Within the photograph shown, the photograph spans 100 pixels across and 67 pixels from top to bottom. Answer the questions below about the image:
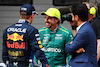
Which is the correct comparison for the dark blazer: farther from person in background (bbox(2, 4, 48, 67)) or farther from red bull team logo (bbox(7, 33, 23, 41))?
red bull team logo (bbox(7, 33, 23, 41))

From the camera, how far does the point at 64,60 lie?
411cm

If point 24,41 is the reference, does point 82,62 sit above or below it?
below

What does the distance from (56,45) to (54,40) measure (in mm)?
113

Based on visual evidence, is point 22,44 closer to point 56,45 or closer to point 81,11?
point 56,45

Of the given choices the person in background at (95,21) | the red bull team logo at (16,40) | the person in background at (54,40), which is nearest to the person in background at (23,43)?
the red bull team logo at (16,40)

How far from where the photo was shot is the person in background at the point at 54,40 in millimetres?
4027

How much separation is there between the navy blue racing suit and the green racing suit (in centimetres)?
74

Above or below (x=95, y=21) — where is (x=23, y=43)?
below

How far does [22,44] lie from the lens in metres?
3.33

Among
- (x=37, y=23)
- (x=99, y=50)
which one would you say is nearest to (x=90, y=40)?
(x=99, y=50)

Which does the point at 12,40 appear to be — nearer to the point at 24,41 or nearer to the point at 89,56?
the point at 24,41

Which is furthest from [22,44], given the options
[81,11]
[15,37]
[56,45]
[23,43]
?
[81,11]

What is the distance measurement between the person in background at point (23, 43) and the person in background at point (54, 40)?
2.25 feet

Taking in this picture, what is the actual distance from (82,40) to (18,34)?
101cm
